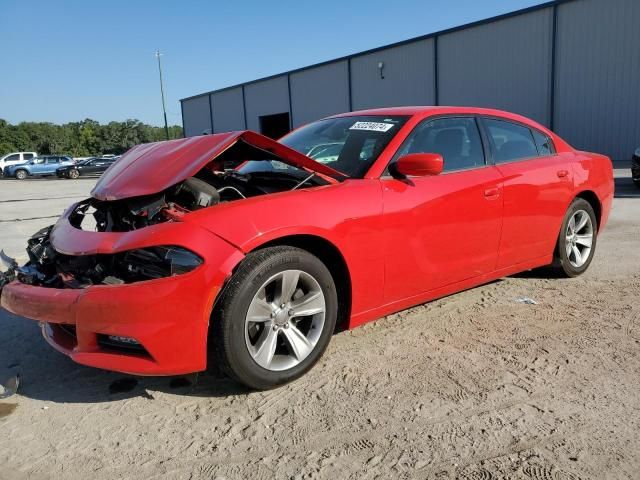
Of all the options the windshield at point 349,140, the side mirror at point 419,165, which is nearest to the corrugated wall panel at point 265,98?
the windshield at point 349,140

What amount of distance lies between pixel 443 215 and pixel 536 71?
20101 millimetres

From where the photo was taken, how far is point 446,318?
3.80 meters

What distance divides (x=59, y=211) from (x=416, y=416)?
10991 mm

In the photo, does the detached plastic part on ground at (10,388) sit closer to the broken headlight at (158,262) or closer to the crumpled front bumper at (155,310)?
the crumpled front bumper at (155,310)

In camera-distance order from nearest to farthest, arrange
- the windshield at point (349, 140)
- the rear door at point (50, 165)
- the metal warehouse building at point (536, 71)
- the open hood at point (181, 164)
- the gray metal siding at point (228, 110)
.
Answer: the open hood at point (181, 164) < the windshield at point (349, 140) < the metal warehouse building at point (536, 71) < the rear door at point (50, 165) < the gray metal siding at point (228, 110)

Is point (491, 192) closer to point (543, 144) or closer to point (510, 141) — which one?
point (510, 141)

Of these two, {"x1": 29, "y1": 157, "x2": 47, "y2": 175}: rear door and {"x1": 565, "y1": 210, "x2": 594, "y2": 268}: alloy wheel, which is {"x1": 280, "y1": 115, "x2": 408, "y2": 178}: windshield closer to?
{"x1": 565, "y1": 210, "x2": 594, "y2": 268}: alloy wheel

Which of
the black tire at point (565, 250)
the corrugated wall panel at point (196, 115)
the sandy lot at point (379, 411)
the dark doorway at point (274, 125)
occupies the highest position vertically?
the corrugated wall panel at point (196, 115)

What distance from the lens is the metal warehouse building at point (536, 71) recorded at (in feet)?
61.7

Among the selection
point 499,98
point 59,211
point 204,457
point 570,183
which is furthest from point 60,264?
point 499,98

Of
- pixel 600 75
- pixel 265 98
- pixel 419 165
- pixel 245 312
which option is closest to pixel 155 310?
pixel 245 312

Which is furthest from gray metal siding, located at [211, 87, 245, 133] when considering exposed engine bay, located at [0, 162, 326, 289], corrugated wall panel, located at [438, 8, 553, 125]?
exposed engine bay, located at [0, 162, 326, 289]

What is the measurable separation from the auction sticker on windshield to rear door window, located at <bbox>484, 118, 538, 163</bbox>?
0.93m

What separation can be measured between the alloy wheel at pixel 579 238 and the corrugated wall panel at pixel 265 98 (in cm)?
3069
